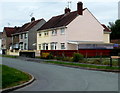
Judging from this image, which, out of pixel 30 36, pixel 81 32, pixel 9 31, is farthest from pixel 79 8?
pixel 9 31

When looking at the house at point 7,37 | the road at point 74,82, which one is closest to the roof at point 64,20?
the road at point 74,82

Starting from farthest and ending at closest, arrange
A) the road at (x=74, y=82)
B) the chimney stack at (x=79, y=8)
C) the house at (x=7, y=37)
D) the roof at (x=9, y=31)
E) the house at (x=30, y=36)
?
the roof at (x=9, y=31), the house at (x=7, y=37), the house at (x=30, y=36), the chimney stack at (x=79, y=8), the road at (x=74, y=82)

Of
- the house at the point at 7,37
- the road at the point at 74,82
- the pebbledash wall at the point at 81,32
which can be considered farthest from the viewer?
the house at the point at 7,37

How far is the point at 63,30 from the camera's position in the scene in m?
47.2

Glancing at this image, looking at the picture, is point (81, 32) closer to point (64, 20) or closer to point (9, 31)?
point (64, 20)

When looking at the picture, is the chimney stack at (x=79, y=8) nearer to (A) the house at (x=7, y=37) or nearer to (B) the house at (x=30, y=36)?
(B) the house at (x=30, y=36)

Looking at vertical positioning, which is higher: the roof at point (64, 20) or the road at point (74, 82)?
the roof at point (64, 20)

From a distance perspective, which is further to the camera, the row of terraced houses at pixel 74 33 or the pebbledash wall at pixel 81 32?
the pebbledash wall at pixel 81 32

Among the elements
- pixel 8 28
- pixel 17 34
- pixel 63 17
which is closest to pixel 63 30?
pixel 63 17

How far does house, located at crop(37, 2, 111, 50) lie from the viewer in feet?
151

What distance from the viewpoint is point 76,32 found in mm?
47469

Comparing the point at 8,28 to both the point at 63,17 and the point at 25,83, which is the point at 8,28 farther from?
the point at 25,83

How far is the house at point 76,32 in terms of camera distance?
4612 centimetres

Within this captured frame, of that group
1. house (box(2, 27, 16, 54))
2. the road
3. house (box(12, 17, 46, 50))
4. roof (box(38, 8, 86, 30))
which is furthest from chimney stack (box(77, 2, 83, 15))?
house (box(2, 27, 16, 54))
